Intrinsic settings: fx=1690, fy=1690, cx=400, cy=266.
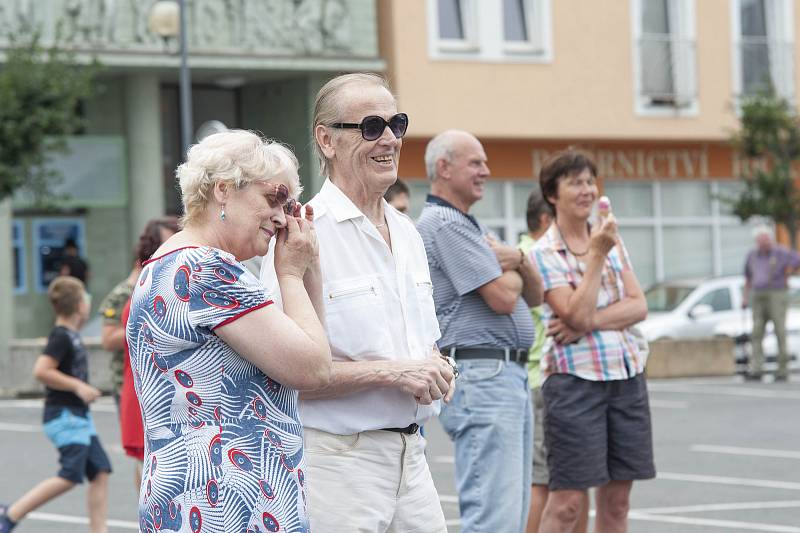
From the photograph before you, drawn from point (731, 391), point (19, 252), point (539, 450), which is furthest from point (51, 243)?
point (539, 450)

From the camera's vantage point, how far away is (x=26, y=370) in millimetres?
21641

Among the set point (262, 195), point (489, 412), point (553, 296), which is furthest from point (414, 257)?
point (553, 296)

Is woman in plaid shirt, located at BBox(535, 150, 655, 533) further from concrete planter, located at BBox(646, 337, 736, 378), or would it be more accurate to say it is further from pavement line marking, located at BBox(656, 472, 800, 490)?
concrete planter, located at BBox(646, 337, 736, 378)

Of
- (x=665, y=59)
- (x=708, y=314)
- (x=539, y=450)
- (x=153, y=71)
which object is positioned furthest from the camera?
(x=665, y=59)

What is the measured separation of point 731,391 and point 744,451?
6628 millimetres

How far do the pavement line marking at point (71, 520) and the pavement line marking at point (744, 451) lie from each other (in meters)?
5.60

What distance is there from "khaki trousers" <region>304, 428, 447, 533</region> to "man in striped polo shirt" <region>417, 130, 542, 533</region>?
1.47 m

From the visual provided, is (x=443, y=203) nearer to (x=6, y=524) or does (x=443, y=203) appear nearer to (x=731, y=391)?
(x=6, y=524)

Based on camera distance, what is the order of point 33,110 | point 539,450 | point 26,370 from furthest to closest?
point 33,110 < point 26,370 < point 539,450

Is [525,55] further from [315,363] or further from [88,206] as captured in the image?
[315,363]

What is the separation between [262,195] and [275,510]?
79cm

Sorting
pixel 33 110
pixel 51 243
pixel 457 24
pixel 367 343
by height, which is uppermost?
pixel 457 24

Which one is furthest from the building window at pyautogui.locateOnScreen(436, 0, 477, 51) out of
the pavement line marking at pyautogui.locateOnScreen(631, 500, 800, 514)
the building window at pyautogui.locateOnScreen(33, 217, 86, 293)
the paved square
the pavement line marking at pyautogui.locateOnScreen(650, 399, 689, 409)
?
the pavement line marking at pyautogui.locateOnScreen(631, 500, 800, 514)

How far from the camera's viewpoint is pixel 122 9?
27.5m
